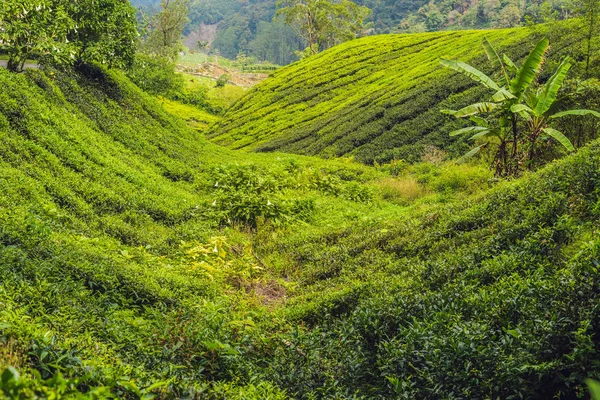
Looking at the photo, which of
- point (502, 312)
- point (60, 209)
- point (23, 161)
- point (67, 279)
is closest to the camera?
point (502, 312)

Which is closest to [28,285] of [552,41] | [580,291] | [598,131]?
[580,291]

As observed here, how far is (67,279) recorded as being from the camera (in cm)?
583

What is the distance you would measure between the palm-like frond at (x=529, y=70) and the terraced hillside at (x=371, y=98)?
892 centimetres

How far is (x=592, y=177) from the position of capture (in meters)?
6.64

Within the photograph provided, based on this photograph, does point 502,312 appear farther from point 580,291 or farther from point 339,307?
point 339,307

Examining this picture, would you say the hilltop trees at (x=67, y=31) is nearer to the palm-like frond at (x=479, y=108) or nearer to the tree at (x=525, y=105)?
the tree at (x=525, y=105)

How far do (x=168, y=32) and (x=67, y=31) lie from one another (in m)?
50.0

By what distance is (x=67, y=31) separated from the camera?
1356cm

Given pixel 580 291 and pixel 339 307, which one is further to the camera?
pixel 339 307

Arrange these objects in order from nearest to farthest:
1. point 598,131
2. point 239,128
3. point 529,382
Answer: point 529,382 → point 598,131 → point 239,128

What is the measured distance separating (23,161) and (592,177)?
9.97m

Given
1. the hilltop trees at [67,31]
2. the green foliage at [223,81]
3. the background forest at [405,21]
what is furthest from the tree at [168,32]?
the hilltop trees at [67,31]

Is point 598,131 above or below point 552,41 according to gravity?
below

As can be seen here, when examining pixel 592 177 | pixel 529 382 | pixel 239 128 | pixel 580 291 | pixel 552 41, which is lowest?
pixel 239 128
